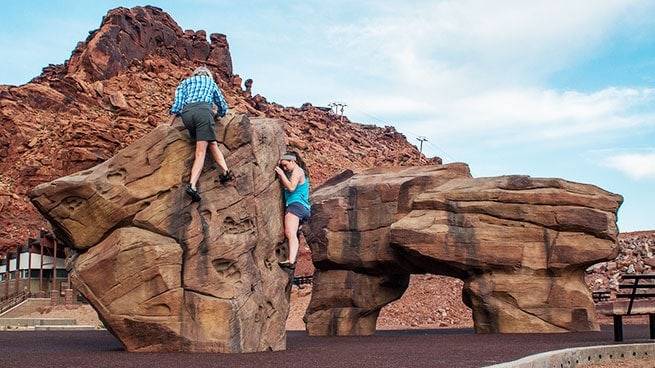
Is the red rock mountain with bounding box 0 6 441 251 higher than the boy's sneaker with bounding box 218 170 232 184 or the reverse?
higher

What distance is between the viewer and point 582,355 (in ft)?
34.8

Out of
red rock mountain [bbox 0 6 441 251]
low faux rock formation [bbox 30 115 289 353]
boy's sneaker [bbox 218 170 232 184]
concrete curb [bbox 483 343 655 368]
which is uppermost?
red rock mountain [bbox 0 6 441 251]

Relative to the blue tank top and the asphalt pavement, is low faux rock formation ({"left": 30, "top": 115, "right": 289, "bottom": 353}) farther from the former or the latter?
the blue tank top

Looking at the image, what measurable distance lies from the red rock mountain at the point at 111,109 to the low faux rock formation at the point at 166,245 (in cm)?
5073

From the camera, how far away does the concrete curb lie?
28.1 feet

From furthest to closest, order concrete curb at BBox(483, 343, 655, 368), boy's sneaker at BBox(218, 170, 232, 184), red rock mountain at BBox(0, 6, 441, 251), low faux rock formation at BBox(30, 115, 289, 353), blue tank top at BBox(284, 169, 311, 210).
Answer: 1. red rock mountain at BBox(0, 6, 441, 251)
2. blue tank top at BBox(284, 169, 311, 210)
3. boy's sneaker at BBox(218, 170, 232, 184)
4. low faux rock formation at BBox(30, 115, 289, 353)
5. concrete curb at BBox(483, 343, 655, 368)

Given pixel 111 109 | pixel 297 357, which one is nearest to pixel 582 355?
pixel 297 357

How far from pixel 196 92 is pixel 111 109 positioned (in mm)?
70655

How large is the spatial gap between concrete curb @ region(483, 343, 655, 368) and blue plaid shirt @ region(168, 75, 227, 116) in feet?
20.6

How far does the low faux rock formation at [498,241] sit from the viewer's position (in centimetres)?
1667

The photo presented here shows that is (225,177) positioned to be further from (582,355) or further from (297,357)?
(582,355)

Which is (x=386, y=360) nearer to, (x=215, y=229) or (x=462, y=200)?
(x=215, y=229)

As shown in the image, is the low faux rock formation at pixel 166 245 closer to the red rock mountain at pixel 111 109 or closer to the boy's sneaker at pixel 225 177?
the boy's sneaker at pixel 225 177

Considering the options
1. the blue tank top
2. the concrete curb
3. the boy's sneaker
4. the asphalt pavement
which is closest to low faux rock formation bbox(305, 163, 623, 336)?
the asphalt pavement
